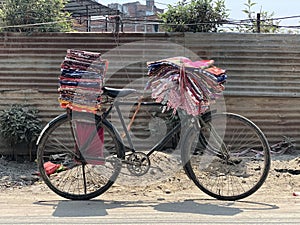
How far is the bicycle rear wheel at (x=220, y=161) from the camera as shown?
461 cm

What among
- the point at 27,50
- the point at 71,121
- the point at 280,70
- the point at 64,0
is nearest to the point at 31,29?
the point at 27,50

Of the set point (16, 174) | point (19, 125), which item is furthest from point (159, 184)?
point (19, 125)

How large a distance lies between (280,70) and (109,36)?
104 inches

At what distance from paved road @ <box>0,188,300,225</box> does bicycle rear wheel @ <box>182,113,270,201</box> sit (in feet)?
0.52

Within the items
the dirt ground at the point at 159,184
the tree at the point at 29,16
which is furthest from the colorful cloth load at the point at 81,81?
the tree at the point at 29,16

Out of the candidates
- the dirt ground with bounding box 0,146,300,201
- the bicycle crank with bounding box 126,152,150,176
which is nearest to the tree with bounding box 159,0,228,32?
the dirt ground with bounding box 0,146,300,201

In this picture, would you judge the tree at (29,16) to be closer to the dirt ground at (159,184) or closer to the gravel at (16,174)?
the gravel at (16,174)

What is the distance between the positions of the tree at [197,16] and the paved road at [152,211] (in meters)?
2.97

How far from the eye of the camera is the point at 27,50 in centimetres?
664

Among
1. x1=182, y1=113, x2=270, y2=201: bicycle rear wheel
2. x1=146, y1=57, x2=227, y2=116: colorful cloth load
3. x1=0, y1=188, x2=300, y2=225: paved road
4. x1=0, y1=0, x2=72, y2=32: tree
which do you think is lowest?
x1=0, y1=188, x2=300, y2=225: paved road

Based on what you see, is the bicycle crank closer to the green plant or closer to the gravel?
the gravel

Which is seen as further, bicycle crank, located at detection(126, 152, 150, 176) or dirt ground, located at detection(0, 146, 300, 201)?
dirt ground, located at detection(0, 146, 300, 201)

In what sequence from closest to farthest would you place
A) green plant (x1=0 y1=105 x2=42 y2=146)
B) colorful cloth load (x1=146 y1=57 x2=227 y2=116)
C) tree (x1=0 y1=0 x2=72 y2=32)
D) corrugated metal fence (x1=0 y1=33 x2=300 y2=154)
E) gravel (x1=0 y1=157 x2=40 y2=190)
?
colorful cloth load (x1=146 y1=57 x2=227 y2=116), gravel (x1=0 y1=157 x2=40 y2=190), green plant (x1=0 y1=105 x2=42 y2=146), corrugated metal fence (x1=0 y1=33 x2=300 y2=154), tree (x1=0 y1=0 x2=72 y2=32)

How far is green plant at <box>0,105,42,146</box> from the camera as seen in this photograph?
21.0 ft
